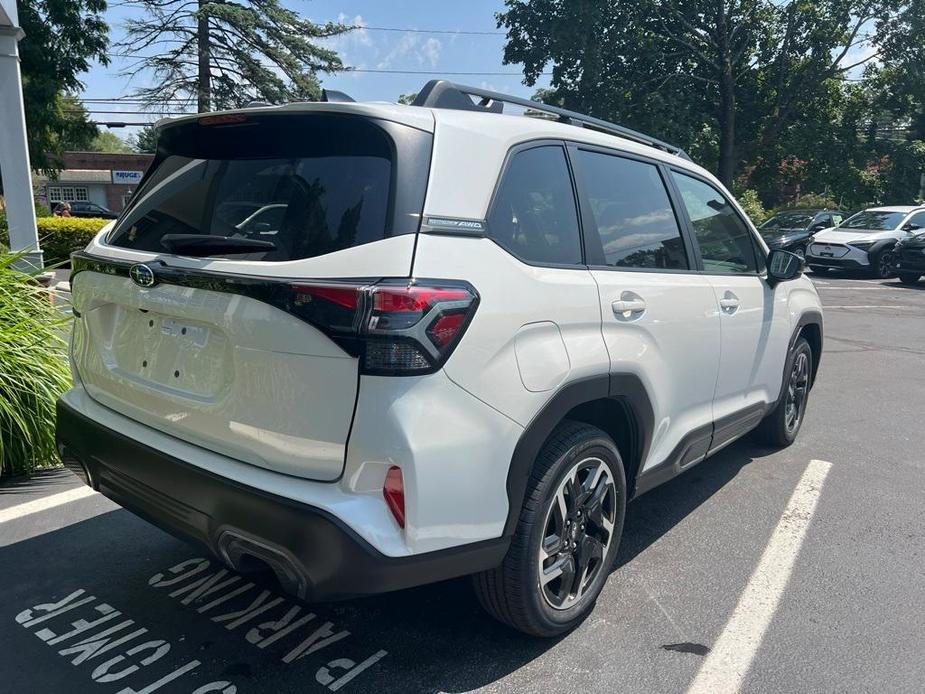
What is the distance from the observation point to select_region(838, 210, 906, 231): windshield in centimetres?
1813

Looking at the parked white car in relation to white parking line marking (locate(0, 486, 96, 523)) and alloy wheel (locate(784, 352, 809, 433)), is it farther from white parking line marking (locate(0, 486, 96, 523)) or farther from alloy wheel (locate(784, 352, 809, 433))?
white parking line marking (locate(0, 486, 96, 523))

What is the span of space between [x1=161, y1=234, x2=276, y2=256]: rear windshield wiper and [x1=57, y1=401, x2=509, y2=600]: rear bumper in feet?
2.29

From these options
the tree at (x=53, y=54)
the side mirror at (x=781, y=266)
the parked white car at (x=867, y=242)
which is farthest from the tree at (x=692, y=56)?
the side mirror at (x=781, y=266)

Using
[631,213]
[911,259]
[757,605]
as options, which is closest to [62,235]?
[631,213]

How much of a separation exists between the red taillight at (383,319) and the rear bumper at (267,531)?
1.58 feet

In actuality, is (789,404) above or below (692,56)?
below

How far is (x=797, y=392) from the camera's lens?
17.1 feet

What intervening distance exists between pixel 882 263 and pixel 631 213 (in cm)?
1710

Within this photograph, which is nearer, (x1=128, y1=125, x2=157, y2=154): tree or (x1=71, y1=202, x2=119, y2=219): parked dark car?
(x1=128, y1=125, x2=157, y2=154): tree

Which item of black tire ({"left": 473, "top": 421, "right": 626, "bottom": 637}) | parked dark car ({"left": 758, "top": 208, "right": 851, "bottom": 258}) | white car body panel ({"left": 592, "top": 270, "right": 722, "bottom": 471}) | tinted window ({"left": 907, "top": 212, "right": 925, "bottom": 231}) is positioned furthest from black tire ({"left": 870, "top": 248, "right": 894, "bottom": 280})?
black tire ({"left": 473, "top": 421, "right": 626, "bottom": 637})

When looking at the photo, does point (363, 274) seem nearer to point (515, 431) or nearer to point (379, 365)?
point (379, 365)

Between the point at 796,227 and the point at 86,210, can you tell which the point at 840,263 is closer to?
the point at 796,227

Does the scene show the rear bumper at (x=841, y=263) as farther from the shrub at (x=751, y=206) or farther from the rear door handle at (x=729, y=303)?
the rear door handle at (x=729, y=303)

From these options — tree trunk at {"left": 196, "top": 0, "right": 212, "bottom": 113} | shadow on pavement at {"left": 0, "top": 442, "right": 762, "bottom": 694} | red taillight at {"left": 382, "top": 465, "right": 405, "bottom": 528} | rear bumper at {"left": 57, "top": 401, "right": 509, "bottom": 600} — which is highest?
tree trunk at {"left": 196, "top": 0, "right": 212, "bottom": 113}
